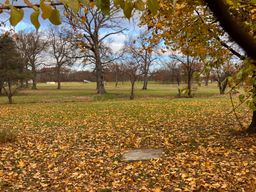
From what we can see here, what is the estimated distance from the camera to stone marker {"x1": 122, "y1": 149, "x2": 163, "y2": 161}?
7145mm

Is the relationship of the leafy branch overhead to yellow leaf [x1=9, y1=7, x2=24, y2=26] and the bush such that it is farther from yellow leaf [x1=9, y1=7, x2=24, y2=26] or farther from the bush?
the bush

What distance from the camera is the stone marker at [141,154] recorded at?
23.4 feet

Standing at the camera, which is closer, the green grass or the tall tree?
the green grass

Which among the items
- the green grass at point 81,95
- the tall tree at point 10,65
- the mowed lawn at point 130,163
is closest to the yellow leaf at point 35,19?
the mowed lawn at point 130,163

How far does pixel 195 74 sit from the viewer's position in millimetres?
3467

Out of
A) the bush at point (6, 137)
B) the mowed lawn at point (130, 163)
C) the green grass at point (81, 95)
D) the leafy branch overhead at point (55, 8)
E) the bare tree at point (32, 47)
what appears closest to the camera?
the leafy branch overhead at point (55, 8)

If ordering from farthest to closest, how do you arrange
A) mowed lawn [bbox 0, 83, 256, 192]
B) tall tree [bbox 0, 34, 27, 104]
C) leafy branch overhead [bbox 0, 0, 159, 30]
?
tall tree [bbox 0, 34, 27, 104] → mowed lawn [bbox 0, 83, 256, 192] → leafy branch overhead [bbox 0, 0, 159, 30]

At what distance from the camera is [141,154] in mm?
7480

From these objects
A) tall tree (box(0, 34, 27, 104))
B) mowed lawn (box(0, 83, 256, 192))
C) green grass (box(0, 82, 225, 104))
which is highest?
tall tree (box(0, 34, 27, 104))

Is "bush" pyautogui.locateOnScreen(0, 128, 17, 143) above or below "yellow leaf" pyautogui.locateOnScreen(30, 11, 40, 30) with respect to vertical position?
below

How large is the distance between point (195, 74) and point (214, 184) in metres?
2.48

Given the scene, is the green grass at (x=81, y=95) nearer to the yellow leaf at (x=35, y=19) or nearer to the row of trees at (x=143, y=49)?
the row of trees at (x=143, y=49)

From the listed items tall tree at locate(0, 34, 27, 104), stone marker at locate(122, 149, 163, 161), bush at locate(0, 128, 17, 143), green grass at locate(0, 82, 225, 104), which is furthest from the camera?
tall tree at locate(0, 34, 27, 104)

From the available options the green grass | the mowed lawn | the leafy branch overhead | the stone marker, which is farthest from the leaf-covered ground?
the green grass
